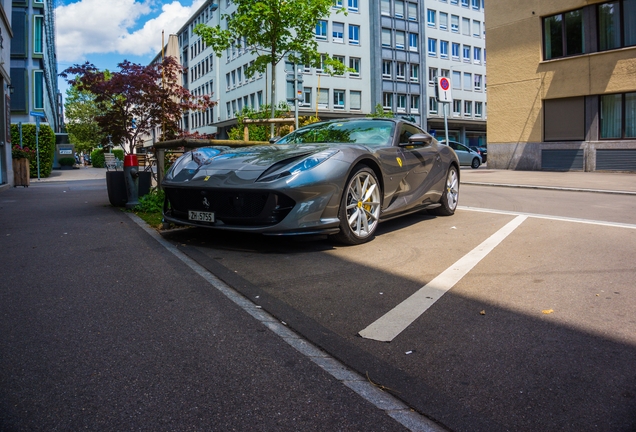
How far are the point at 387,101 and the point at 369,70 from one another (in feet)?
11.8

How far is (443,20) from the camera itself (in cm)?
6228

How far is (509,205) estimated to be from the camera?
31.1 feet

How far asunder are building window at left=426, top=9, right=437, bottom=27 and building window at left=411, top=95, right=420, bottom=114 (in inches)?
323

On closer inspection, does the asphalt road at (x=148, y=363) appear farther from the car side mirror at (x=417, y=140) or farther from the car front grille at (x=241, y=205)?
the car side mirror at (x=417, y=140)

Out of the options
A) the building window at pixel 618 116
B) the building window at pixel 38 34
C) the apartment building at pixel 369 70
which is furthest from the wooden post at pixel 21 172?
the apartment building at pixel 369 70

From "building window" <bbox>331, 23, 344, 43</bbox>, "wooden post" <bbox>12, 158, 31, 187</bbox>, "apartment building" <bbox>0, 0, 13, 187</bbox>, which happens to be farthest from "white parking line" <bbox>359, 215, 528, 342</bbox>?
"building window" <bbox>331, 23, 344, 43</bbox>

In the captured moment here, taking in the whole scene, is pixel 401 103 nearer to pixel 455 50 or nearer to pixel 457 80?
pixel 457 80

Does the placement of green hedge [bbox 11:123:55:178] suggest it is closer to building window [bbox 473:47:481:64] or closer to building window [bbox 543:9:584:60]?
building window [bbox 543:9:584:60]

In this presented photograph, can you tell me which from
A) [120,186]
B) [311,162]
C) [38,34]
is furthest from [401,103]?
[311,162]

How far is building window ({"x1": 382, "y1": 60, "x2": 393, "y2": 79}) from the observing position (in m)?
56.7

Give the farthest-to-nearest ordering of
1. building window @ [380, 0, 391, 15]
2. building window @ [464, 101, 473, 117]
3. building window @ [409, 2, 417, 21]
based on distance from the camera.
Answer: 1. building window @ [464, 101, 473, 117]
2. building window @ [409, 2, 417, 21]
3. building window @ [380, 0, 391, 15]

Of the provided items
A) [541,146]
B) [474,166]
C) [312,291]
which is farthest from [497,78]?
[312,291]

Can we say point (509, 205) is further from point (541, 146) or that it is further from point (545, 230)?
point (541, 146)

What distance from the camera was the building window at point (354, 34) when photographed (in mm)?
54781
